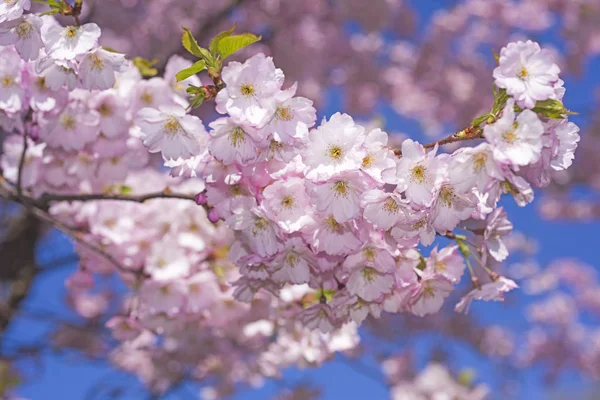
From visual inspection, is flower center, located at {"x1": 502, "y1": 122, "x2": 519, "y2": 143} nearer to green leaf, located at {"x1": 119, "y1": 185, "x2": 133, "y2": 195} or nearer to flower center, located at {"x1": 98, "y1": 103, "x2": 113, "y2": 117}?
flower center, located at {"x1": 98, "y1": 103, "x2": 113, "y2": 117}

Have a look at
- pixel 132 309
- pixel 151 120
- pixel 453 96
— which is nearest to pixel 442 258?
pixel 151 120

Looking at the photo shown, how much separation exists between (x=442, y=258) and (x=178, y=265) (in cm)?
116

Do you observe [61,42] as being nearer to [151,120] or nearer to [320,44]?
[151,120]

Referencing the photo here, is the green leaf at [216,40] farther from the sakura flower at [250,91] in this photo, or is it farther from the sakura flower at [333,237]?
the sakura flower at [333,237]

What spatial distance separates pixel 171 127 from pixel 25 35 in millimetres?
443

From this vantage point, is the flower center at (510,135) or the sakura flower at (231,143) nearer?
the flower center at (510,135)

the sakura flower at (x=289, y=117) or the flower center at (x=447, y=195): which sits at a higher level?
the flower center at (x=447, y=195)

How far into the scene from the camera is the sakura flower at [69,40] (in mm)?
1503

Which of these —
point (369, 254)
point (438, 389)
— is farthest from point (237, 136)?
point (438, 389)

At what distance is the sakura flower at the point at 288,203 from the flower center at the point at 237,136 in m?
0.13

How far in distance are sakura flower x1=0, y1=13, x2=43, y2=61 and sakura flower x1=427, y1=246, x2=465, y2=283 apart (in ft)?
3.85

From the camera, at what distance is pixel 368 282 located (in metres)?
1.56

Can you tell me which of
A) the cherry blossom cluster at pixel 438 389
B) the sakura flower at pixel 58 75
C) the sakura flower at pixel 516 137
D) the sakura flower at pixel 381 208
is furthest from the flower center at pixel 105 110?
the cherry blossom cluster at pixel 438 389

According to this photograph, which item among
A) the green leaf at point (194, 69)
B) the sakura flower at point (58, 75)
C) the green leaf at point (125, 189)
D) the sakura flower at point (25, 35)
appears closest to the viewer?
the green leaf at point (194, 69)
